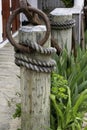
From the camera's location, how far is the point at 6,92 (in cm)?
612

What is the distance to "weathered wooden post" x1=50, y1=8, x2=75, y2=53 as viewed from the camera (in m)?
5.46

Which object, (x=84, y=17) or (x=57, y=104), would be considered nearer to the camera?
(x=57, y=104)

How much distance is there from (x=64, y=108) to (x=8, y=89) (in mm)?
2270

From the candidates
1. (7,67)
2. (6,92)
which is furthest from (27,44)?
(7,67)

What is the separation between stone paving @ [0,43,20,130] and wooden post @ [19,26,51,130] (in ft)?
3.32

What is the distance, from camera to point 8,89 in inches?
249

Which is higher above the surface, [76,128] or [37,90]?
[37,90]

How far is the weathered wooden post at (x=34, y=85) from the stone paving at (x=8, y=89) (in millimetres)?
1017

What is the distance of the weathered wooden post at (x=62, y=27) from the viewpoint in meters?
5.46

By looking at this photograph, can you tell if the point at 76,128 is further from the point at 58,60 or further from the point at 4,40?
the point at 4,40

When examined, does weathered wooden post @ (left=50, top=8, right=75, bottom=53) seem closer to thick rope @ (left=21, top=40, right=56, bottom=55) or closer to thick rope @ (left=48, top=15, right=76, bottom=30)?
thick rope @ (left=48, top=15, right=76, bottom=30)

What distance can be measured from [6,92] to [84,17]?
2783 millimetres

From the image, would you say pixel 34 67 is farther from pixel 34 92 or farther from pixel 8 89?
pixel 8 89

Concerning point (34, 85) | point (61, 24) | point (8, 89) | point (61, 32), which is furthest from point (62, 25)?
point (34, 85)
